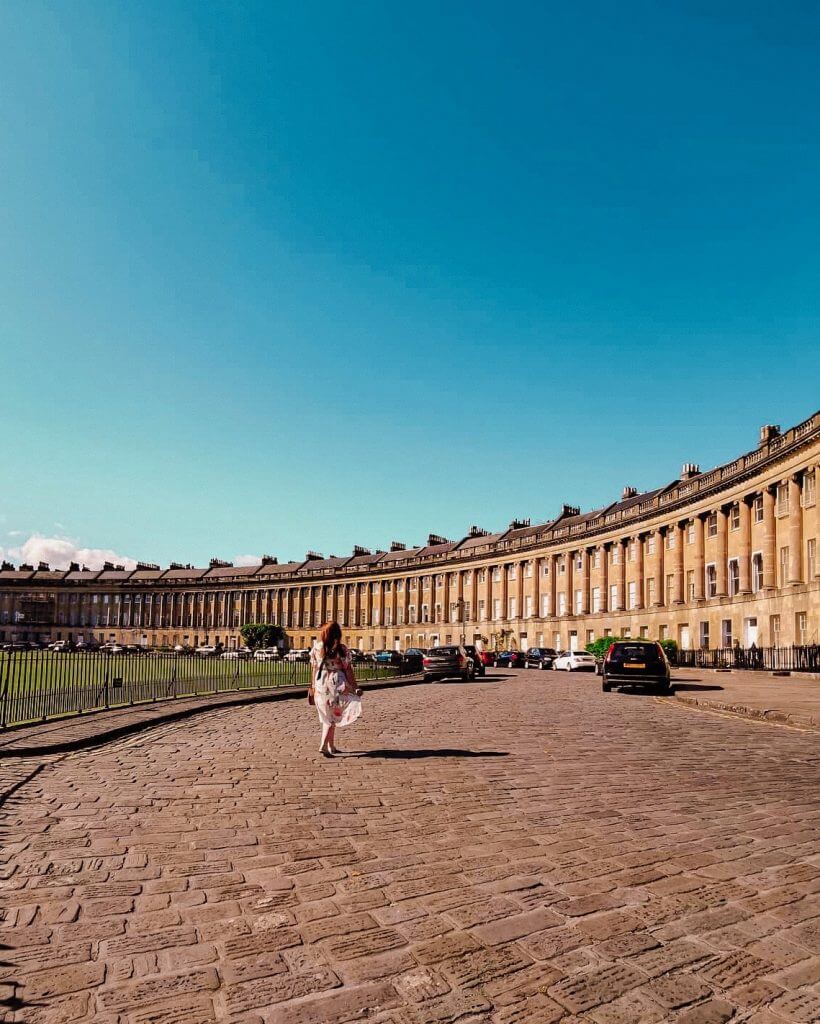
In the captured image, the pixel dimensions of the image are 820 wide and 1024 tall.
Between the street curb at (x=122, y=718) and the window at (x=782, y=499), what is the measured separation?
31.9 metres

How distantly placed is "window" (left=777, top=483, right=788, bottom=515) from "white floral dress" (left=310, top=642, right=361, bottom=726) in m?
40.1

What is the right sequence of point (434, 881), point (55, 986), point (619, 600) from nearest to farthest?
point (55, 986)
point (434, 881)
point (619, 600)

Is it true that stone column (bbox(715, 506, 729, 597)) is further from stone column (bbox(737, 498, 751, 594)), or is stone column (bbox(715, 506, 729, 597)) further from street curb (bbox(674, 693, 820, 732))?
street curb (bbox(674, 693, 820, 732))

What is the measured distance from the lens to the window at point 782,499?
4406 cm

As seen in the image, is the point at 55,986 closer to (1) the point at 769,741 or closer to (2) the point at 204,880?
(2) the point at 204,880

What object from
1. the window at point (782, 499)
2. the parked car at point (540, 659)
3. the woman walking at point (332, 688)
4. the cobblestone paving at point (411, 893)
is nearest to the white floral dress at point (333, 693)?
the woman walking at point (332, 688)

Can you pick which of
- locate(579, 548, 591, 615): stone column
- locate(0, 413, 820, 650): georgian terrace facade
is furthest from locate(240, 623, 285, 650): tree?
locate(579, 548, 591, 615): stone column

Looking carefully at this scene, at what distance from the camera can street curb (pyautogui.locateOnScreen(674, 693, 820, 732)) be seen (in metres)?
14.7

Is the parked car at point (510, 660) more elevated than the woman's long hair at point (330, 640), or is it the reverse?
the woman's long hair at point (330, 640)

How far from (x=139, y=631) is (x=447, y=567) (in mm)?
62466

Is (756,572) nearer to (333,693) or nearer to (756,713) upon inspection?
(756,713)

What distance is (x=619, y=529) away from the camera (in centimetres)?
6656

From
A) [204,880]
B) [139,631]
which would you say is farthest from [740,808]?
[139,631]

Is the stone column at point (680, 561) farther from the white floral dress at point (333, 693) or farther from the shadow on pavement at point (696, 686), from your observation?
the white floral dress at point (333, 693)
